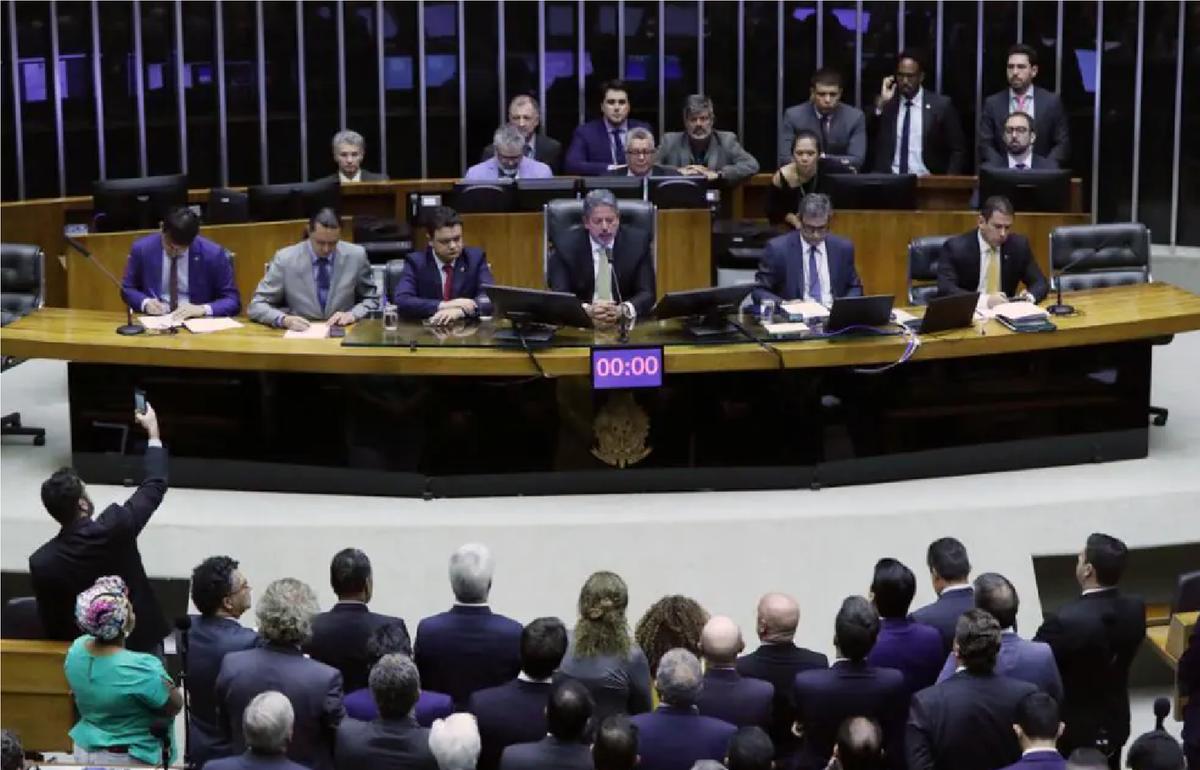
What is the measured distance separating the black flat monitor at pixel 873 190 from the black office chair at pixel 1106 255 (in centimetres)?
120

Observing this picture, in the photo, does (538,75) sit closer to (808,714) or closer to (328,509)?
(328,509)

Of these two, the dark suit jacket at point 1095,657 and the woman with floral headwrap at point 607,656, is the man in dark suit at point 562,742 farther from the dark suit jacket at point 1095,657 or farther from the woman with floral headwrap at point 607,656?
the dark suit jacket at point 1095,657

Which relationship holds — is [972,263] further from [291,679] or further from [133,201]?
[291,679]

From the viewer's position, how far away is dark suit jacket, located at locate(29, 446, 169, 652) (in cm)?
666

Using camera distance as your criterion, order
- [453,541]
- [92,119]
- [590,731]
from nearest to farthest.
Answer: [590,731], [453,541], [92,119]

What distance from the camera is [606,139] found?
12.2 meters

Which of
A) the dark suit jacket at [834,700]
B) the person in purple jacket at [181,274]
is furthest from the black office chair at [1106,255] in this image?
the dark suit jacket at [834,700]

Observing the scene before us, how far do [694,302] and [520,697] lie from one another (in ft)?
10.7

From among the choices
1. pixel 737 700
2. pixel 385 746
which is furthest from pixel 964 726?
pixel 385 746

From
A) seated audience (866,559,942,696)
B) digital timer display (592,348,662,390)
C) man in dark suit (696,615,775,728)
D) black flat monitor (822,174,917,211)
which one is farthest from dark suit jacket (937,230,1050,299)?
man in dark suit (696,615,775,728)

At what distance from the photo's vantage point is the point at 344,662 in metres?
6.13

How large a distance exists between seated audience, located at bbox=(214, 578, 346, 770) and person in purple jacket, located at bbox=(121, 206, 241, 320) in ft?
12.6

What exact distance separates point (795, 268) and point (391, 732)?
4.65 metres

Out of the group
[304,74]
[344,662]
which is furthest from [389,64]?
[344,662]
